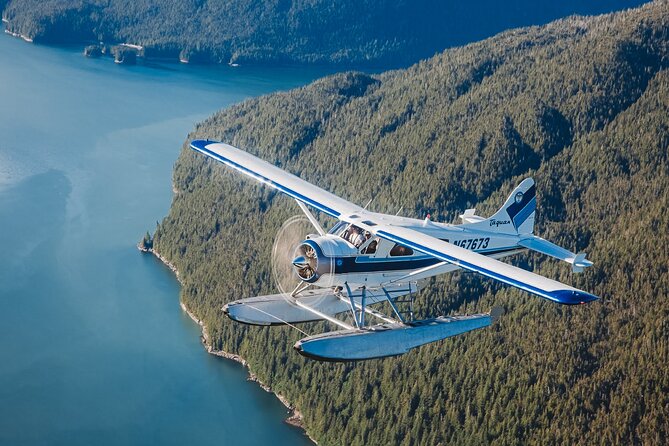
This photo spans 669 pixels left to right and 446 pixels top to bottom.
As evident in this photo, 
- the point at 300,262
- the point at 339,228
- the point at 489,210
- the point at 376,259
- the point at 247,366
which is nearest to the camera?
the point at 300,262

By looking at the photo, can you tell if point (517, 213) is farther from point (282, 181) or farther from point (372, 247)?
point (282, 181)

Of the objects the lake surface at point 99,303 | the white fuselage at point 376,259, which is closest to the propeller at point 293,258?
the white fuselage at point 376,259

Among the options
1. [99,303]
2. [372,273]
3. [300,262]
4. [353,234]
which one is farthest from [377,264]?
[99,303]

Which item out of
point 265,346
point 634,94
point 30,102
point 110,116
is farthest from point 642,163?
point 30,102

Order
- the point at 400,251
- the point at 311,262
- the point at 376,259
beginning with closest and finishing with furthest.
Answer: the point at 311,262 < the point at 376,259 < the point at 400,251

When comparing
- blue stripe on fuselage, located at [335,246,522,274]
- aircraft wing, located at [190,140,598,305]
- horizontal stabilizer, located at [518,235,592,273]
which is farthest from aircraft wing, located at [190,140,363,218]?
horizontal stabilizer, located at [518,235,592,273]

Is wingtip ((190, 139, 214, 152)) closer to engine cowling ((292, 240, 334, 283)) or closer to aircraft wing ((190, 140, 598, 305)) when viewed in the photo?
aircraft wing ((190, 140, 598, 305))

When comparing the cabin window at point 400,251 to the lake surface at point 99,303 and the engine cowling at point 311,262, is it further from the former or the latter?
the lake surface at point 99,303
